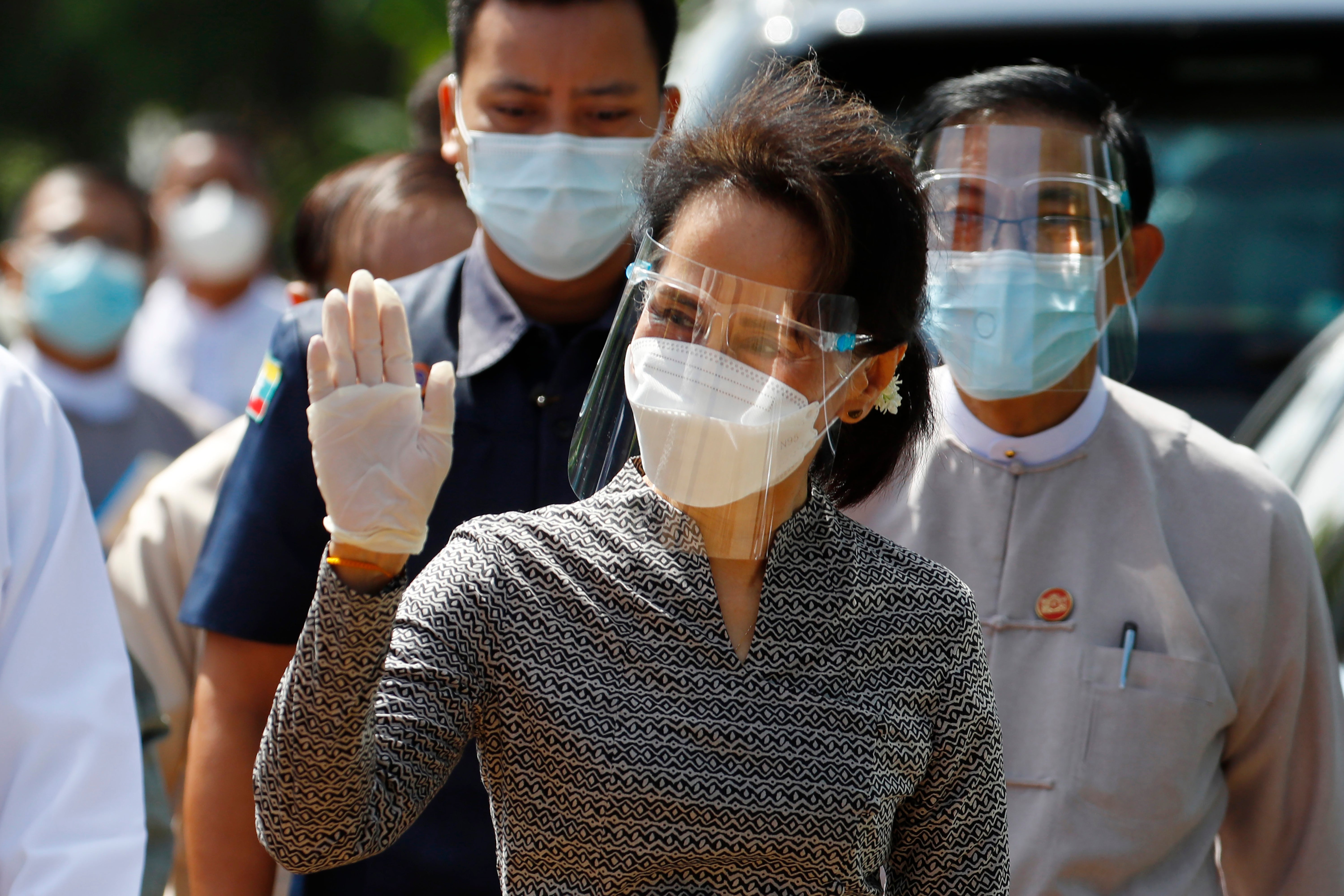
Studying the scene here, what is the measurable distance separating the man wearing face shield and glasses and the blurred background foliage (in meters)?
14.2

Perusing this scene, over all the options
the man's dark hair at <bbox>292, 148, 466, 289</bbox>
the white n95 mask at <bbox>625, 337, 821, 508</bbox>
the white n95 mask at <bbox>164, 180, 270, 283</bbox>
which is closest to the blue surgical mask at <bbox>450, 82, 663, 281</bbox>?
the man's dark hair at <bbox>292, 148, 466, 289</bbox>

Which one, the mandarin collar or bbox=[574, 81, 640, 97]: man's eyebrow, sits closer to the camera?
bbox=[574, 81, 640, 97]: man's eyebrow

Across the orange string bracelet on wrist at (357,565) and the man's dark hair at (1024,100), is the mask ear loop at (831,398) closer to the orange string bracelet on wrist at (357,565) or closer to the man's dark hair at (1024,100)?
the orange string bracelet on wrist at (357,565)

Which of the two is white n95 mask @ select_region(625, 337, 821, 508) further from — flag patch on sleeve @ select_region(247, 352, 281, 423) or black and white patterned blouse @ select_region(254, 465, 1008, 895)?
flag patch on sleeve @ select_region(247, 352, 281, 423)

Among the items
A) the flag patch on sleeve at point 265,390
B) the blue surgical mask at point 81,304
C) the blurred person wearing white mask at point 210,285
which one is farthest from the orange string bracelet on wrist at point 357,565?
the blurred person wearing white mask at point 210,285

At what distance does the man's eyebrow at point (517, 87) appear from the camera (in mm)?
2500

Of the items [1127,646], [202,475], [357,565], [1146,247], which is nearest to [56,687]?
[357,565]

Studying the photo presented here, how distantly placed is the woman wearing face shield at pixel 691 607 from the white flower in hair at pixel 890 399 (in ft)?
0.12

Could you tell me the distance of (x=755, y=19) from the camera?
13.3ft

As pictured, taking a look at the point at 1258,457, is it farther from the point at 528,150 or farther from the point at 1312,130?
the point at 1312,130

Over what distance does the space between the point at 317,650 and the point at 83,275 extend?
4098 mm

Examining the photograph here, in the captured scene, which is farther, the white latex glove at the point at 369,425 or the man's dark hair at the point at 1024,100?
the man's dark hair at the point at 1024,100

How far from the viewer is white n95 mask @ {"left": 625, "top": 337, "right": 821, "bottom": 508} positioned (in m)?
1.83

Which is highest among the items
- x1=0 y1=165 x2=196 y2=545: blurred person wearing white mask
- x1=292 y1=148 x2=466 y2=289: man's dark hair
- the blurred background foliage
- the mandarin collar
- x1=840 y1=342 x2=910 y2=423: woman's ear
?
x1=840 y1=342 x2=910 y2=423: woman's ear
